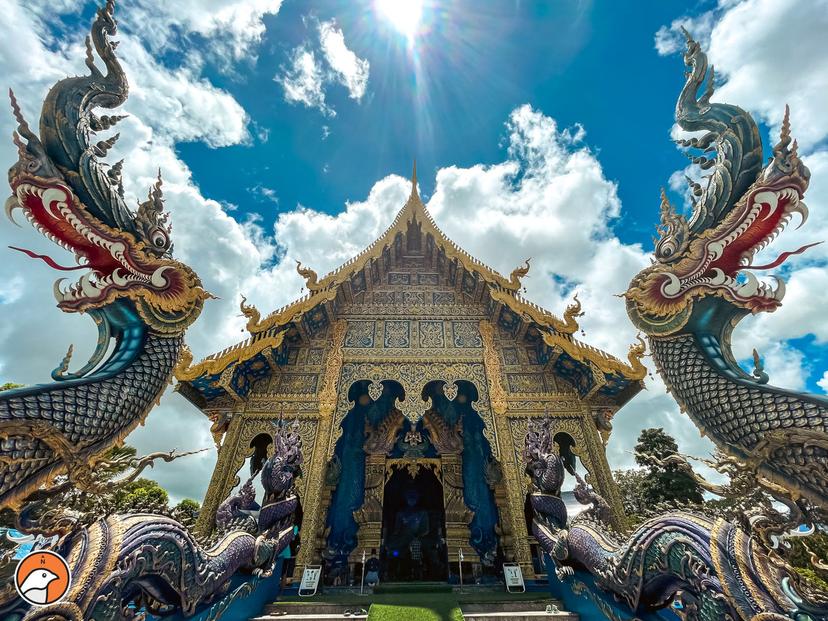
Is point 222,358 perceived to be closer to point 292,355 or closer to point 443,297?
point 292,355

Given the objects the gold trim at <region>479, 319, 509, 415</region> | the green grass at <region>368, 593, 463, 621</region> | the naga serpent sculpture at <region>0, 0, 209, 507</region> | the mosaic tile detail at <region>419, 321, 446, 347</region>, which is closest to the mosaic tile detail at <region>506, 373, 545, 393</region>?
the gold trim at <region>479, 319, 509, 415</region>

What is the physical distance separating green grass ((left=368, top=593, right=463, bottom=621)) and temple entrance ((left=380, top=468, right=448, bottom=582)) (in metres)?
3.18

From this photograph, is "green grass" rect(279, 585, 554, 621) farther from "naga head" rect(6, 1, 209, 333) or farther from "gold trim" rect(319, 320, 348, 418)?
"naga head" rect(6, 1, 209, 333)

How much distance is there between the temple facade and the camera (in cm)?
613

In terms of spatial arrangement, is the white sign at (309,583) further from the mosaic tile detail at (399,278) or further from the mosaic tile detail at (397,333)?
the mosaic tile detail at (399,278)

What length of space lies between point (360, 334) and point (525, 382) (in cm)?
333

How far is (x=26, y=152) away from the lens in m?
3.01

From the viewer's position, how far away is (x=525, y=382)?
22.9 ft

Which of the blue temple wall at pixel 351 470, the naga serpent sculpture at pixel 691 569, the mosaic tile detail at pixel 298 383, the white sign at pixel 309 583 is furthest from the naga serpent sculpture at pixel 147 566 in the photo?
the naga serpent sculpture at pixel 691 569

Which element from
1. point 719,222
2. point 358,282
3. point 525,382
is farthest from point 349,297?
point 719,222

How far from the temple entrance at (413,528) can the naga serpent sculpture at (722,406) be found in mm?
4326

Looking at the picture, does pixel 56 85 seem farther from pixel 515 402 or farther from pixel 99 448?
pixel 515 402

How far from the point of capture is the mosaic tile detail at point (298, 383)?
6793 millimetres

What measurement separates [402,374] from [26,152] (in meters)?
5.45
